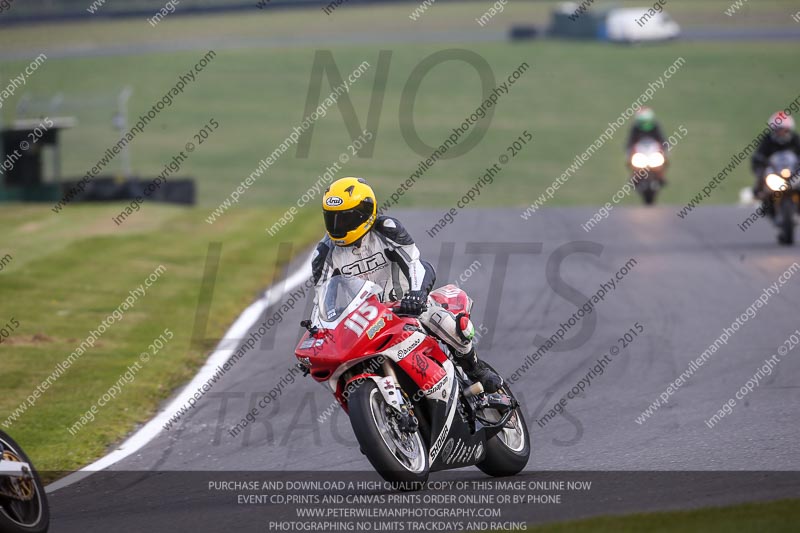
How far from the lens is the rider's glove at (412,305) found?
7402 millimetres

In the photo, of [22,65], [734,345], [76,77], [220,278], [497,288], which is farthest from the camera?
[76,77]

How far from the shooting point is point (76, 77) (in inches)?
1890

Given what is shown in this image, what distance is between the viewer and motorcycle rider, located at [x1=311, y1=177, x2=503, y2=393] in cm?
770

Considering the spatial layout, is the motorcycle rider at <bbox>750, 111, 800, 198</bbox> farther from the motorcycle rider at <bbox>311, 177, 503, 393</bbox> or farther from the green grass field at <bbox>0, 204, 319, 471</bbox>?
the motorcycle rider at <bbox>311, 177, 503, 393</bbox>

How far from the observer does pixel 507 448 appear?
7973 millimetres

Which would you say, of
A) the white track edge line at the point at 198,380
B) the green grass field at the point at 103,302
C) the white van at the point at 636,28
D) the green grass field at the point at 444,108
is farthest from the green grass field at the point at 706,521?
the white van at the point at 636,28

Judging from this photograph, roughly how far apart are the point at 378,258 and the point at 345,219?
0.46 metres

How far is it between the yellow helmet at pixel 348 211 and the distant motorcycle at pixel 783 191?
11.7 metres

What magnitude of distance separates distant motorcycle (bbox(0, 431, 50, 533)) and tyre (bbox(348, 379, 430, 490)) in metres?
1.78

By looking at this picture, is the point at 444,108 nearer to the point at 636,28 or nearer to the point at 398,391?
the point at 636,28

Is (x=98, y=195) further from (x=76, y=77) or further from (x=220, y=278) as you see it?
(x=76, y=77)

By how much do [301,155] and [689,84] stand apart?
57.6 ft

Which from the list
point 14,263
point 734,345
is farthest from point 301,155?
point 734,345

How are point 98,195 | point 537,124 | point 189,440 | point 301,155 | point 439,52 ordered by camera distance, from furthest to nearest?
1. point 439,52
2. point 537,124
3. point 301,155
4. point 98,195
5. point 189,440
